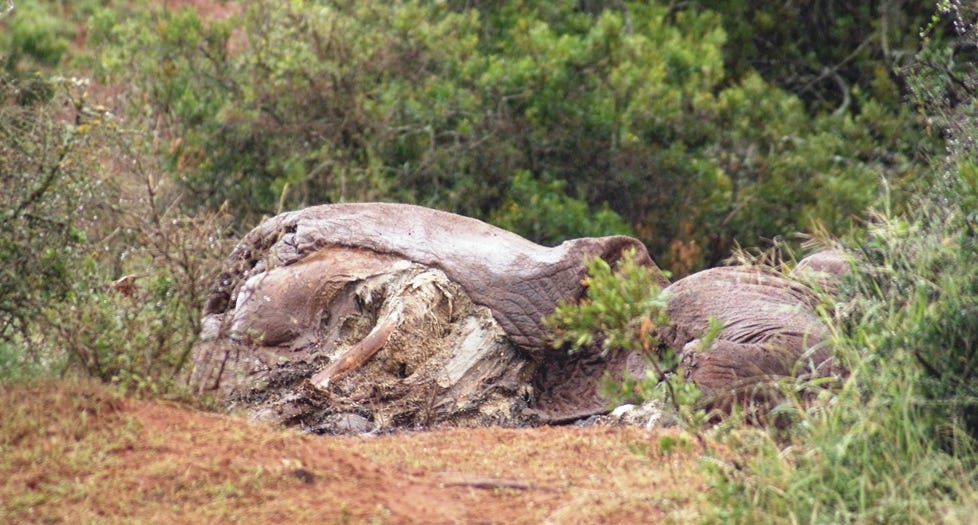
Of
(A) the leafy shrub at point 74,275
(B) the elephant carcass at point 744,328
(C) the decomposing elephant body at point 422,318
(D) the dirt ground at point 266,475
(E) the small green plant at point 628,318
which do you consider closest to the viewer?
(D) the dirt ground at point 266,475

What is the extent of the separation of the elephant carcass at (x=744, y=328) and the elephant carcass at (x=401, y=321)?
0.47 meters

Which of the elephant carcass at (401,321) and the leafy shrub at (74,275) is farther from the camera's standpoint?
the elephant carcass at (401,321)

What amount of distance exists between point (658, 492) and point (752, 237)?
10872 mm

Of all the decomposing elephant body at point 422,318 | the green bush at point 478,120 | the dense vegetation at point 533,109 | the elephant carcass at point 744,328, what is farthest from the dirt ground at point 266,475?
the green bush at point 478,120

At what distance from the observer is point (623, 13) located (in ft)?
55.2

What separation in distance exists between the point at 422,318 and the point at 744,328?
1705mm

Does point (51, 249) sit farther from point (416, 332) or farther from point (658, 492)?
point (658, 492)

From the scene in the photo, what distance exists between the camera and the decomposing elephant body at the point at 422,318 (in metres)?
7.02

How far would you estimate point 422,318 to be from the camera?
286 inches

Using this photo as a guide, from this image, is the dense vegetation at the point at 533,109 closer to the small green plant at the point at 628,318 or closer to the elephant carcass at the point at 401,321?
the elephant carcass at the point at 401,321

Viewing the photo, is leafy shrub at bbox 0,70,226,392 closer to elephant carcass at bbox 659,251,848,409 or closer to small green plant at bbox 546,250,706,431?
small green plant at bbox 546,250,706,431

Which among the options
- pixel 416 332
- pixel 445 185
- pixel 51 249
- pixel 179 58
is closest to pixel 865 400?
pixel 416 332

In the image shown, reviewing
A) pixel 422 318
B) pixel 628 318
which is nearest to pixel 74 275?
pixel 422 318

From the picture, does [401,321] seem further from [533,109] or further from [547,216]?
[533,109]
